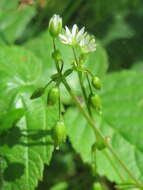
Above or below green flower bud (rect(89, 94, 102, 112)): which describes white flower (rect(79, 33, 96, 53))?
above

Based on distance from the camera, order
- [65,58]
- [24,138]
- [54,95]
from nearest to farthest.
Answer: [54,95] < [24,138] < [65,58]

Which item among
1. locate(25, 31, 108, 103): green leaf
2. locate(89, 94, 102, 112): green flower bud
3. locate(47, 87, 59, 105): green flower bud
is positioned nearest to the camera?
locate(47, 87, 59, 105): green flower bud

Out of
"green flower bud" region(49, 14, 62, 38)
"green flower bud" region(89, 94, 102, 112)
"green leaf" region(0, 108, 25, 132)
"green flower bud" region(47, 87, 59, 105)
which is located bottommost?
"green leaf" region(0, 108, 25, 132)

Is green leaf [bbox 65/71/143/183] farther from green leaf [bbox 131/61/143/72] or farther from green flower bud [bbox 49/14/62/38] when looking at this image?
green flower bud [bbox 49/14/62/38]

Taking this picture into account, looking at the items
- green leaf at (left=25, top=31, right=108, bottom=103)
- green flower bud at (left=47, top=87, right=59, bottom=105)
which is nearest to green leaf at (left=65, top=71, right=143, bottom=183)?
green leaf at (left=25, top=31, right=108, bottom=103)

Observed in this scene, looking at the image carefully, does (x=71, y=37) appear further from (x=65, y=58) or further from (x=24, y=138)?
(x=65, y=58)

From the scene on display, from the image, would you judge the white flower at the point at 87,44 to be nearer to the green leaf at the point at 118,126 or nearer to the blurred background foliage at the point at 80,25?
the green leaf at the point at 118,126

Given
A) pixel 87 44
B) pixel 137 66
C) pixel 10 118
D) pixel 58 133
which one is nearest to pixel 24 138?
pixel 10 118

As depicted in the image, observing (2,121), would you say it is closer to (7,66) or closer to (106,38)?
(7,66)
